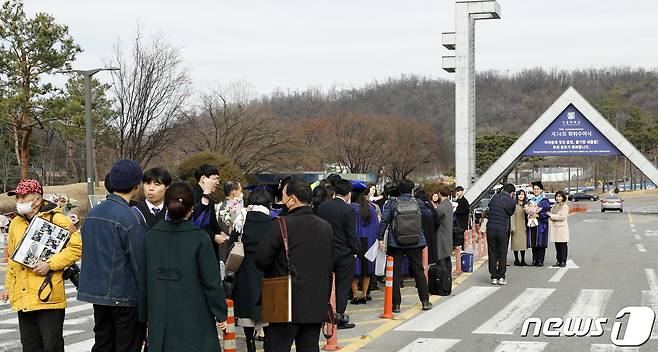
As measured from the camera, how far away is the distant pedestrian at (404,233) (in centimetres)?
1044

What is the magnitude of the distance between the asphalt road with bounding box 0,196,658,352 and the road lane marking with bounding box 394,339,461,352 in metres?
0.01

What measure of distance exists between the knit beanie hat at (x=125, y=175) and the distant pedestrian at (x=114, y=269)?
0.50ft

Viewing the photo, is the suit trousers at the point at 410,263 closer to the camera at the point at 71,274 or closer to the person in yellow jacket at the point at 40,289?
the camera at the point at 71,274

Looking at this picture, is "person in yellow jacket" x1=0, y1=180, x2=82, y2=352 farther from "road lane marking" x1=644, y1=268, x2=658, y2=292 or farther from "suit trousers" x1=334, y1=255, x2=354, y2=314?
"road lane marking" x1=644, y1=268, x2=658, y2=292

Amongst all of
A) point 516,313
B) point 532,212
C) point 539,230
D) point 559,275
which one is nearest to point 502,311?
point 516,313

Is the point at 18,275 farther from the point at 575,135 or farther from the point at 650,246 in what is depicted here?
the point at 575,135

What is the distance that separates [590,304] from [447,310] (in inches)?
88.4

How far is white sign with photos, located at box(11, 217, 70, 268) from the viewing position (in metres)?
5.95

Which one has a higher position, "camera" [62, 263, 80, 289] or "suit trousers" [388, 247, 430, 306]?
"camera" [62, 263, 80, 289]

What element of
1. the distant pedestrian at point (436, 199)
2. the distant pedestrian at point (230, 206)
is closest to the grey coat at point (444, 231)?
the distant pedestrian at point (436, 199)

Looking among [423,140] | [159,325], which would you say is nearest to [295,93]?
[423,140]

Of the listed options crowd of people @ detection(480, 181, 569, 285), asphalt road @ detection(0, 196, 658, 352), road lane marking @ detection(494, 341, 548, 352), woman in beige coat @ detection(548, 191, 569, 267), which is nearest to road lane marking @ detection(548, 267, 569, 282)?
asphalt road @ detection(0, 196, 658, 352)

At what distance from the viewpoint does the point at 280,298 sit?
592cm

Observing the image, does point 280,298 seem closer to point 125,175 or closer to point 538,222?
point 125,175
